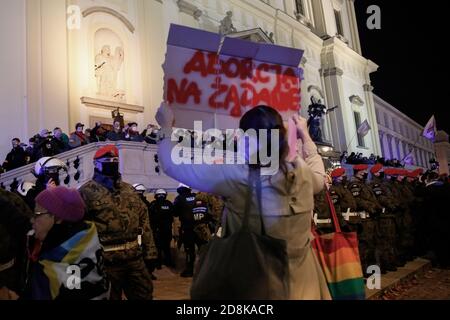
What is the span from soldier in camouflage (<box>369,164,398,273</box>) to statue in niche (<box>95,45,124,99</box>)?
1041cm

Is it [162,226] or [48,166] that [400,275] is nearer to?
[162,226]

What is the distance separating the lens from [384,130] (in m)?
42.9

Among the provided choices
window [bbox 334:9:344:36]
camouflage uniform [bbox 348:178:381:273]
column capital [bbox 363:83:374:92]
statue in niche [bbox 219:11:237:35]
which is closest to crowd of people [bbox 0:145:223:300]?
camouflage uniform [bbox 348:178:381:273]

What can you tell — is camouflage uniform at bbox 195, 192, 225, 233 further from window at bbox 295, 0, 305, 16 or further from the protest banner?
window at bbox 295, 0, 305, 16

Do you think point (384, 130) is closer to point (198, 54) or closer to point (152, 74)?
point (152, 74)

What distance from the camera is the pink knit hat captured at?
2438mm

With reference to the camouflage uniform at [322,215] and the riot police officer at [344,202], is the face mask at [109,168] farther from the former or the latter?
the riot police officer at [344,202]

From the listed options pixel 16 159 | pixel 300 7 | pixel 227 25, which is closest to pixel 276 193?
pixel 16 159

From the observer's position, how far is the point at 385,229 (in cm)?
802

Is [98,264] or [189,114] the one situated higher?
[189,114]

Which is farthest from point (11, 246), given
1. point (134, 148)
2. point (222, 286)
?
point (134, 148)

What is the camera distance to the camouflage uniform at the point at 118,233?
334cm

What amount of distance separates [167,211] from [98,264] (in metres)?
5.74

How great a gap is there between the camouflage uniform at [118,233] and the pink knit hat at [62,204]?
838 millimetres
